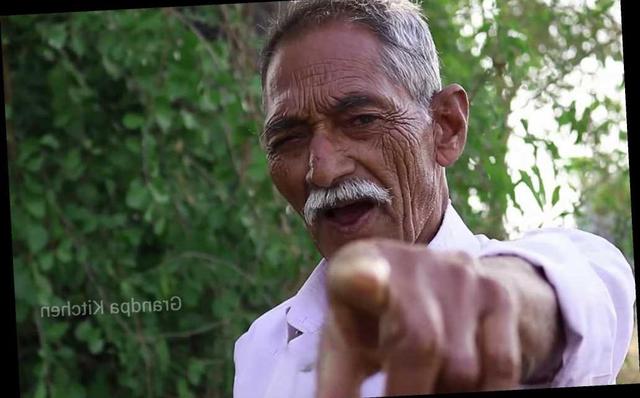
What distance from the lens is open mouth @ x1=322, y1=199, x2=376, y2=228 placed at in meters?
1.39

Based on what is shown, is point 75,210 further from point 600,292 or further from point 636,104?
point 600,292

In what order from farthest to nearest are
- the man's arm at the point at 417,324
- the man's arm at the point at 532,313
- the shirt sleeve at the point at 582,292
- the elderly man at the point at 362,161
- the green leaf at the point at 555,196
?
the green leaf at the point at 555,196 < the elderly man at the point at 362,161 < the shirt sleeve at the point at 582,292 < the man's arm at the point at 532,313 < the man's arm at the point at 417,324

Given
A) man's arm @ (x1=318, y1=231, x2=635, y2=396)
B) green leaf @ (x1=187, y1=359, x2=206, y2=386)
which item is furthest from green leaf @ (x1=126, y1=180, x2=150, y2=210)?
man's arm @ (x1=318, y1=231, x2=635, y2=396)

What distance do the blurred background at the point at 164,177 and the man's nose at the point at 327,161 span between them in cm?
70

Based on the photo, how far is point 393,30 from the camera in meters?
1.38

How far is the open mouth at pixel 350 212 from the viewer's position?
1.39m

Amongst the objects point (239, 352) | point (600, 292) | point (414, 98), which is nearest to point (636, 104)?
point (414, 98)

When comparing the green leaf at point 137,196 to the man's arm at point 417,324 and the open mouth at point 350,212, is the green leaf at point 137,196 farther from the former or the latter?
the man's arm at point 417,324

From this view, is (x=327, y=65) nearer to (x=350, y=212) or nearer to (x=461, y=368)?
(x=350, y=212)

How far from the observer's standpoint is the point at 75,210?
2211 mm

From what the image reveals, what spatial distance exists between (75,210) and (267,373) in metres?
0.85

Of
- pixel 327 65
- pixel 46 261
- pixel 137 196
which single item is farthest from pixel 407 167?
pixel 46 261

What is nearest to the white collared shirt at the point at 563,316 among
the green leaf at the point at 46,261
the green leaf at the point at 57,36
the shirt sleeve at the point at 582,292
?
the shirt sleeve at the point at 582,292

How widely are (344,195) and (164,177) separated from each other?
910 millimetres
